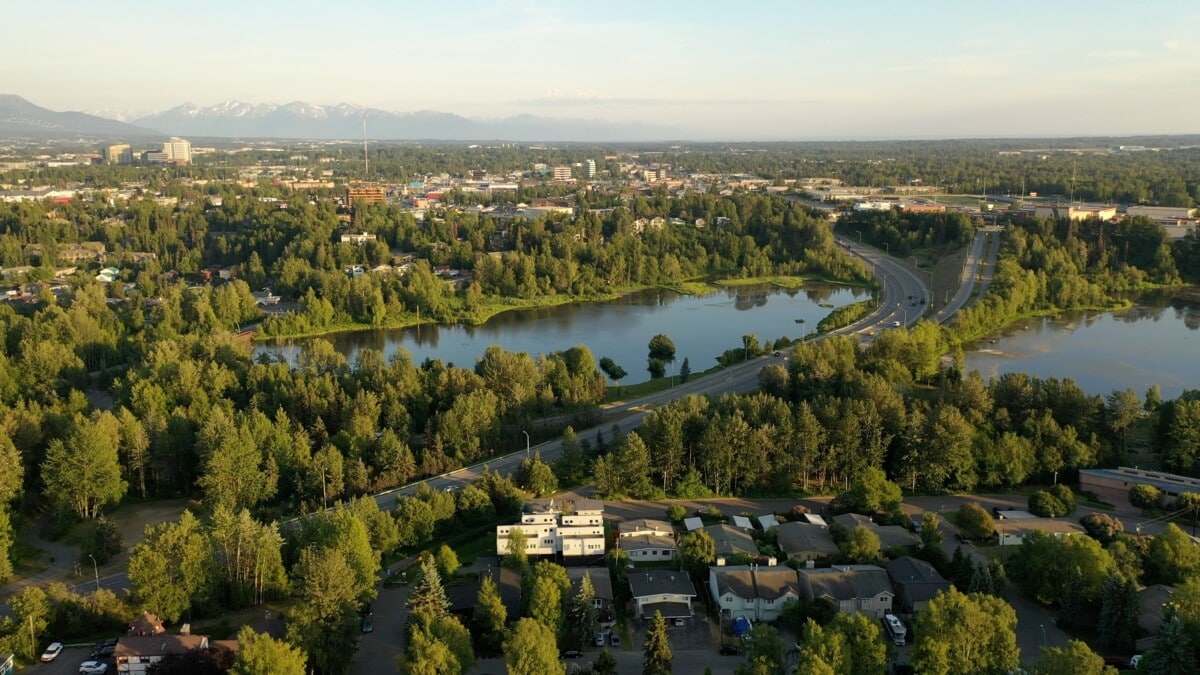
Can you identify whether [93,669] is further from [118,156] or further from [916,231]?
[118,156]

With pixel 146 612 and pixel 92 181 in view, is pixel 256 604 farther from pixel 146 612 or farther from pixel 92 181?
pixel 92 181

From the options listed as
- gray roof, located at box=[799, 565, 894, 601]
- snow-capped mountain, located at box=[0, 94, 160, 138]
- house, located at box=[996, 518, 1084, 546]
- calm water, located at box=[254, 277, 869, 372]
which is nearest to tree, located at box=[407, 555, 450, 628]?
gray roof, located at box=[799, 565, 894, 601]

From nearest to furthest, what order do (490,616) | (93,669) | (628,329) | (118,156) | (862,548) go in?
(93,669) → (490,616) → (862,548) → (628,329) → (118,156)

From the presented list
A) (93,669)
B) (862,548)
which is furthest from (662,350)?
(93,669)

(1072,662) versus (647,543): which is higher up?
(1072,662)

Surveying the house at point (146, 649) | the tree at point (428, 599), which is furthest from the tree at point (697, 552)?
the house at point (146, 649)

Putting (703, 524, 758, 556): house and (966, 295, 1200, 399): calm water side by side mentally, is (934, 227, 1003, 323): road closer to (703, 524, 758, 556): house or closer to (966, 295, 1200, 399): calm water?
(966, 295, 1200, 399): calm water

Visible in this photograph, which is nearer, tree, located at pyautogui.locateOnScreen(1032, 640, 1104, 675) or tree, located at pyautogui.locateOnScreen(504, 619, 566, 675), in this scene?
tree, located at pyautogui.locateOnScreen(1032, 640, 1104, 675)

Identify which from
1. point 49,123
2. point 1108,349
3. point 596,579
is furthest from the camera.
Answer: point 49,123
